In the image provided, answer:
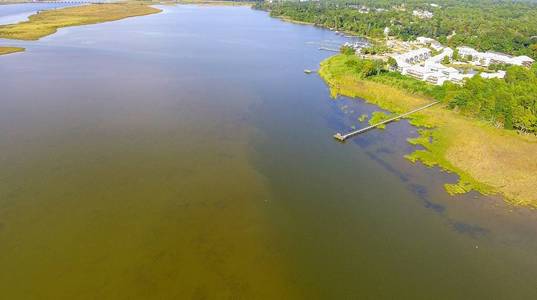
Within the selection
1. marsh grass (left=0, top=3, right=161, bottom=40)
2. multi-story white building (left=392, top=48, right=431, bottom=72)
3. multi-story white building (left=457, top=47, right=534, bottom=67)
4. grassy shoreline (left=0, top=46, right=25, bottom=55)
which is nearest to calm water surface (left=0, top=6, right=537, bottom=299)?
grassy shoreline (left=0, top=46, right=25, bottom=55)

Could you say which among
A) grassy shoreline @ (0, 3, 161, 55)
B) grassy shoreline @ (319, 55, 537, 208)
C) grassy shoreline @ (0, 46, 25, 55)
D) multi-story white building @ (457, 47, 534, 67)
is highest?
grassy shoreline @ (0, 3, 161, 55)

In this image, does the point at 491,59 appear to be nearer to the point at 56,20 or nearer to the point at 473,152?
the point at 473,152

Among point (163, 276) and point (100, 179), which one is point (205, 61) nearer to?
point (100, 179)

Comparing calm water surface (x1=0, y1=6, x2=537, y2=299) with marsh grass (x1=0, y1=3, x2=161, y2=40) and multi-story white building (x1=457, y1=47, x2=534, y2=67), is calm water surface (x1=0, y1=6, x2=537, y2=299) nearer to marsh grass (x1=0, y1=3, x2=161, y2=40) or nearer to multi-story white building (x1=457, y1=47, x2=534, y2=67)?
marsh grass (x1=0, y1=3, x2=161, y2=40)

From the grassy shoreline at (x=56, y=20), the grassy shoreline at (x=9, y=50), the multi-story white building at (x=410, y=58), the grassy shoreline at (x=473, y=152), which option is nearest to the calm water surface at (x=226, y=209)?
the grassy shoreline at (x=473, y=152)

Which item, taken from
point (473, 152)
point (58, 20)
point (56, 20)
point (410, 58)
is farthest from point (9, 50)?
point (410, 58)
